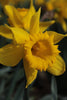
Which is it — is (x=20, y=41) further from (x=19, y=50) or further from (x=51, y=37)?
(x=51, y=37)

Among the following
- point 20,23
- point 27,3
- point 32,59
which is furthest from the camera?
point 27,3

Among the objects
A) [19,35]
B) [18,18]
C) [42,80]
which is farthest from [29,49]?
[42,80]

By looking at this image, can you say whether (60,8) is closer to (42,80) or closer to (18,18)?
(42,80)

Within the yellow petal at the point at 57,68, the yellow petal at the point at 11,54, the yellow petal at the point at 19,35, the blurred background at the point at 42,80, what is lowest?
the blurred background at the point at 42,80

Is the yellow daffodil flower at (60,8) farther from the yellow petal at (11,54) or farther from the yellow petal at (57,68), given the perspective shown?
the yellow petal at (11,54)

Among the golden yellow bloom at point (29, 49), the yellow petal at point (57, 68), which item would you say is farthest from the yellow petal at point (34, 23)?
the yellow petal at point (57, 68)

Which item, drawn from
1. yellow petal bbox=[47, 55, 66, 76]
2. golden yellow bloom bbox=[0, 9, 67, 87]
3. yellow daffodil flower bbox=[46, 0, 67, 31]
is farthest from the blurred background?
golden yellow bloom bbox=[0, 9, 67, 87]

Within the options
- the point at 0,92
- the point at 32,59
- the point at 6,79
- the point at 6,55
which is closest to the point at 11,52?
the point at 6,55
